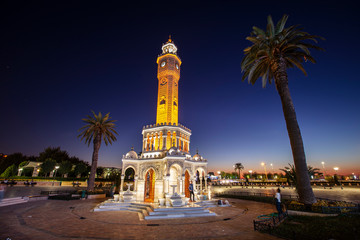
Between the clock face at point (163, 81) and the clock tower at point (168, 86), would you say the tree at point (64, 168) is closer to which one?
the clock tower at point (168, 86)

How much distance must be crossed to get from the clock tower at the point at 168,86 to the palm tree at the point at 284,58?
15.0 m

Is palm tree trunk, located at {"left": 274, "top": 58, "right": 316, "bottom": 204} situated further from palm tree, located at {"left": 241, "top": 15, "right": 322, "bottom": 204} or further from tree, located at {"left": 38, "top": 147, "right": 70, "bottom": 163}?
tree, located at {"left": 38, "top": 147, "right": 70, "bottom": 163}

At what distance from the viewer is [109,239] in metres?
9.08

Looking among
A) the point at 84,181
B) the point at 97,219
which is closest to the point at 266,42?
the point at 97,219

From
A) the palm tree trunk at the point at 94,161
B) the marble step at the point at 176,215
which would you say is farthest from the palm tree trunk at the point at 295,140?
the palm tree trunk at the point at 94,161

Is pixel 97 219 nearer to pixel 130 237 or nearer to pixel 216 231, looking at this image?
pixel 130 237

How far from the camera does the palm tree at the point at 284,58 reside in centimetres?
1448

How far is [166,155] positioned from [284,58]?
17160 mm

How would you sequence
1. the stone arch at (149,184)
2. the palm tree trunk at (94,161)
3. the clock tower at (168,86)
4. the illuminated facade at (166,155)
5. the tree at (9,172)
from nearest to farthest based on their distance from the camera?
1. the illuminated facade at (166,155)
2. the stone arch at (149,184)
3. the palm tree trunk at (94,161)
4. the clock tower at (168,86)
5. the tree at (9,172)

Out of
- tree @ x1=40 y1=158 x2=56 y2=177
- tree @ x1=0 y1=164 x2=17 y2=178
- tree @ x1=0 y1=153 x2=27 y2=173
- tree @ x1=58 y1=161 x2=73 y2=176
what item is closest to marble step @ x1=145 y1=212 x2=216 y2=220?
tree @ x1=40 y1=158 x2=56 y2=177

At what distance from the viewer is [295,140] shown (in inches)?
575

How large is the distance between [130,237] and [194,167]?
18.1 m

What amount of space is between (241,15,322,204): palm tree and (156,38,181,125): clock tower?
49.4 feet

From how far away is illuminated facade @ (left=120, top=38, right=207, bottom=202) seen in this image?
22844 millimetres
